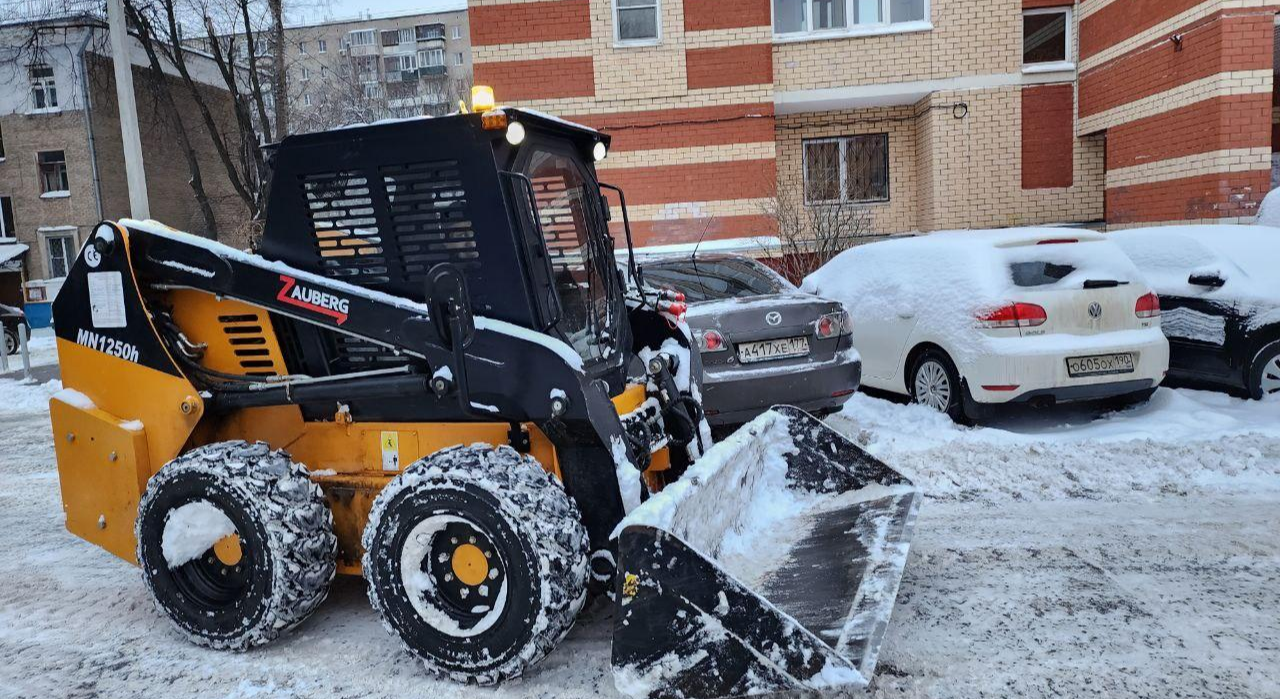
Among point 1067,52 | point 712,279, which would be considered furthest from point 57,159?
point 712,279

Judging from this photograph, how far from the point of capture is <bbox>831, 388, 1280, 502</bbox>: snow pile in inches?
216

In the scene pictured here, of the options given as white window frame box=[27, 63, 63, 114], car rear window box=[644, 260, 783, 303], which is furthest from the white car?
white window frame box=[27, 63, 63, 114]

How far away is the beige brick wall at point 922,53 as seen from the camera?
1468 centimetres

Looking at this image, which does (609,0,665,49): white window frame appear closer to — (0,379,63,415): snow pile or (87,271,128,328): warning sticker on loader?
(0,379,63,415): snow pile

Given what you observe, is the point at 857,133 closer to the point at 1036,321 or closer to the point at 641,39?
the point at 641,39

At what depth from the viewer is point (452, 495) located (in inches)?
122

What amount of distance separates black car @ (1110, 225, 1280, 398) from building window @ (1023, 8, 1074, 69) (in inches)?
319

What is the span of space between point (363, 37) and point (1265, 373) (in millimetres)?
79718

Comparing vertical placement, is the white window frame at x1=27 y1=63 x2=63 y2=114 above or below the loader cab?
above

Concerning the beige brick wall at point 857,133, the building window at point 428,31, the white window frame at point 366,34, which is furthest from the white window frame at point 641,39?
the white window frame at point 366,34

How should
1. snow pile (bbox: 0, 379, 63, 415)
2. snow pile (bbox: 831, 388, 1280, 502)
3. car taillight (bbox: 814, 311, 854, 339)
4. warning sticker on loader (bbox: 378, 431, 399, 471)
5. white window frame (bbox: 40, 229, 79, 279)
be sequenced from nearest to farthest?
warning sticker on loader (bbox: 378, 431, 399, 471) < snow pile (bbox: 831, 388, 1280, 502) < car taillight (bbox: 814, 311, 854, 339) < snow pile (bbox: 0, 379, 63, 415) < white window frame (bbox: 40, 229, 79, 279)

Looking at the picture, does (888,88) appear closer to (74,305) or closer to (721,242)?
(721,242)

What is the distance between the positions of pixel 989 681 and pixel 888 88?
13438mm

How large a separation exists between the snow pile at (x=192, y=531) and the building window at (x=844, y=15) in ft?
45.4
